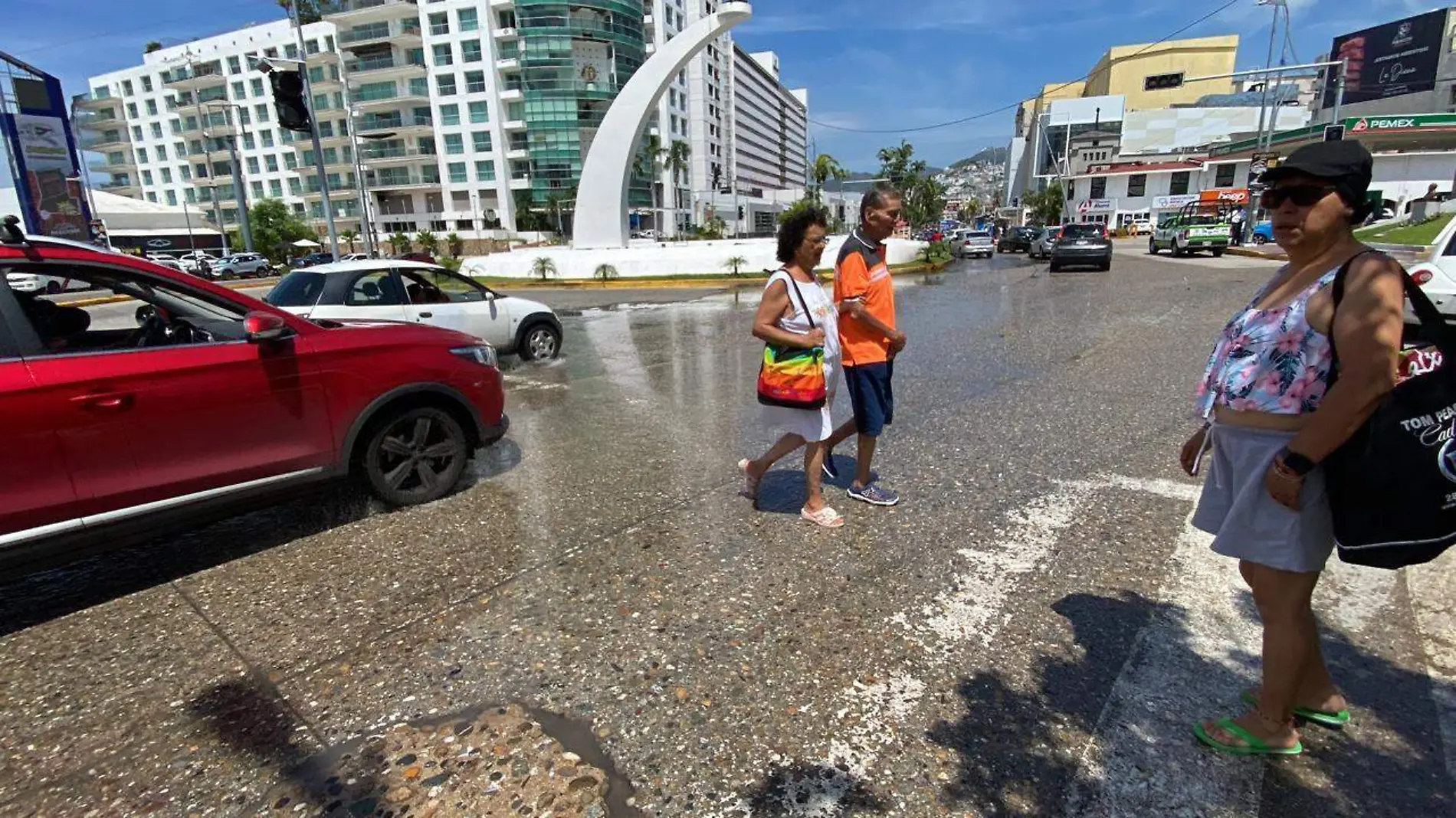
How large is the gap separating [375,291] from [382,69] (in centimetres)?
7660

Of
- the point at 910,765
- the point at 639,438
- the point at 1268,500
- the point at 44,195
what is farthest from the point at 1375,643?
the point at 44,195

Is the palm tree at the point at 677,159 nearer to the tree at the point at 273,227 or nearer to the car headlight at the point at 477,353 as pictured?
the tree at the point at 273,227

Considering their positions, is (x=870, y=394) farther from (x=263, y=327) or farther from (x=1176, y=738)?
(x=263, y=327)

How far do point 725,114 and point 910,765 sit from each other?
392 feet

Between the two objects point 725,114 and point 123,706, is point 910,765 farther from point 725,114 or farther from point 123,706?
point 725,114

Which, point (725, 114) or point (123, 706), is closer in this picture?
point (123, 706)

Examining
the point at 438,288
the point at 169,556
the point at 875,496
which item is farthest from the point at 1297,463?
the point at 438,288

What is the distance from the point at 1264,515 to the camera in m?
2.07

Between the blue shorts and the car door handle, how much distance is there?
3493 mm

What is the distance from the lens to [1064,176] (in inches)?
2886

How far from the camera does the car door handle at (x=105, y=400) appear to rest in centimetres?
318

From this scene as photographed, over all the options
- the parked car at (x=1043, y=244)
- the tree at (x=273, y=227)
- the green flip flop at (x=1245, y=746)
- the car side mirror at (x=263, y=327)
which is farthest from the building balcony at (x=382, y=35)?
the green flip flop at (x=1245, y=746)

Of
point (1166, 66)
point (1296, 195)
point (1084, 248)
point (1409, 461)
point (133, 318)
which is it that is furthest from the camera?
point (1166, 66)

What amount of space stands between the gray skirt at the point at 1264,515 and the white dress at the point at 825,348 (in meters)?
1.90
